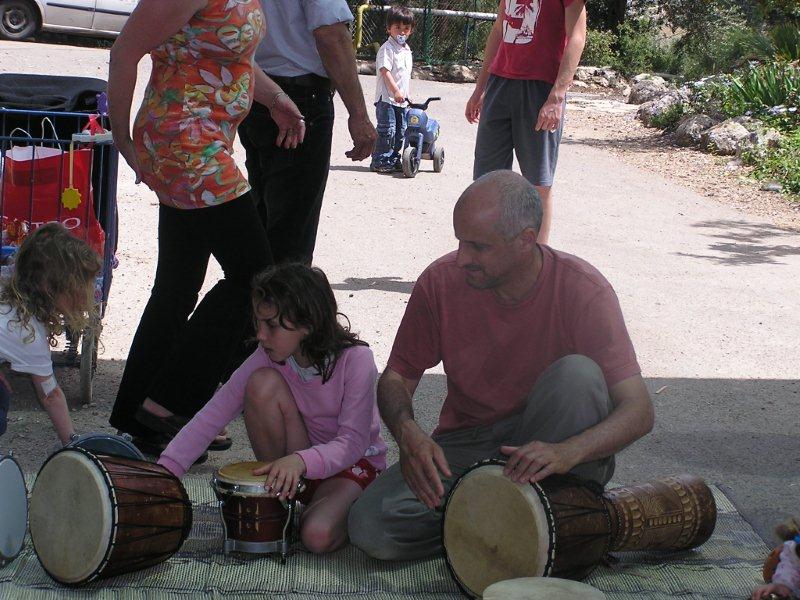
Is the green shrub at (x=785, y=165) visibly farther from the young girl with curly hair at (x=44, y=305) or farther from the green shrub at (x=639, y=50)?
the green shrub at (x=639, y=50)

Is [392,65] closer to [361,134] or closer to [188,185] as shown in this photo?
[361,134]

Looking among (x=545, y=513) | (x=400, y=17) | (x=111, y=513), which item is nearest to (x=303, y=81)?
(x=111, y=513)

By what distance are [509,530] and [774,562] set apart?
0.68 metres

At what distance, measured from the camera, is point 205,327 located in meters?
3.88

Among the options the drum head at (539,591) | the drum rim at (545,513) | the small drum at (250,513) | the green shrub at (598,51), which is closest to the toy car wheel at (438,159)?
the small drum at (250,513)

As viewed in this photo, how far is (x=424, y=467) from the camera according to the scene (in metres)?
3.10

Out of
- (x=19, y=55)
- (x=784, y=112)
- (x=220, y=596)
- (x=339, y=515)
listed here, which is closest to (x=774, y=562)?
(x=339, y=515)

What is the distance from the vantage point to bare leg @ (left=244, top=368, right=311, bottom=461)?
341 cm

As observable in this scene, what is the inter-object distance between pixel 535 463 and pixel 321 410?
868mm

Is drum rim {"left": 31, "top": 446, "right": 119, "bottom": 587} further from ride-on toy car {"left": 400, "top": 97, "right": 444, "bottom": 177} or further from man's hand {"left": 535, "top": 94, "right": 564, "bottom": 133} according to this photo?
ride-on toy car {"left": 400, "top": 97, "right": 444, "bottom": 177}

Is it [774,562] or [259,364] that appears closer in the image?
[774,562]

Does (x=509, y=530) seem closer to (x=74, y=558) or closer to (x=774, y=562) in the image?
(x=774, y=562)

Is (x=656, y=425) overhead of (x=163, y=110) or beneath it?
beneath

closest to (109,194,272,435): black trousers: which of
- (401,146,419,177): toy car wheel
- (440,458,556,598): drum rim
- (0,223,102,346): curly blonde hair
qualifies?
(0,223,102,346): curly blonde hair
